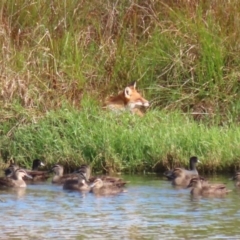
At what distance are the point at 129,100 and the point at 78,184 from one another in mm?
4758

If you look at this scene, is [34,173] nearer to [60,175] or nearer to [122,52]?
[60,175]

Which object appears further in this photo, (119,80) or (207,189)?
(119,80)

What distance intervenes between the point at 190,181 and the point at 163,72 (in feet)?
16.0

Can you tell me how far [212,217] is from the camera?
37.7ft

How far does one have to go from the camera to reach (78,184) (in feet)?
44.6

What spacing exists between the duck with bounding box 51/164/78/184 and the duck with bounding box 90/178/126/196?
0.39 meters

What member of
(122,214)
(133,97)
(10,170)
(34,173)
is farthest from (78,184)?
(133,97)

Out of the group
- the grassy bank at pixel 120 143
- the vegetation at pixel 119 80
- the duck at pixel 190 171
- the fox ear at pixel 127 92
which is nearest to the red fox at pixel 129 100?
the fox ear at pixel 127 92

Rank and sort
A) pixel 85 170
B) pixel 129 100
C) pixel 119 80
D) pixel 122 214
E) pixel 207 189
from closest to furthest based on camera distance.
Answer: pixel 122 214 < pixel 207 189 < pixel 85 170 < pixel 129 100 < pixel 119 80

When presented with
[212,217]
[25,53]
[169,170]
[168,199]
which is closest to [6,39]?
[25,53]

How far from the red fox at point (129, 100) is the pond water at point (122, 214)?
3935 millimetres

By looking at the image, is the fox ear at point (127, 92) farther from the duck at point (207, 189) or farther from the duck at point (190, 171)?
the duck at point (207, 189)

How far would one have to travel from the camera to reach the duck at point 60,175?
550 inches

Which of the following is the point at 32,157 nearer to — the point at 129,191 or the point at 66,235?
the point at 129,191
